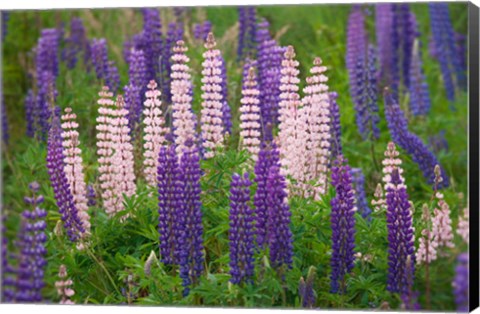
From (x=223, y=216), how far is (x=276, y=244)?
1.18 ft

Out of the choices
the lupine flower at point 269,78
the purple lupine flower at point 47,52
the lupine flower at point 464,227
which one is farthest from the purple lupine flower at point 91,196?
the lupine flower at point 464,227

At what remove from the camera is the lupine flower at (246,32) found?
757 cm

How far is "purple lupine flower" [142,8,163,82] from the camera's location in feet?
23.3

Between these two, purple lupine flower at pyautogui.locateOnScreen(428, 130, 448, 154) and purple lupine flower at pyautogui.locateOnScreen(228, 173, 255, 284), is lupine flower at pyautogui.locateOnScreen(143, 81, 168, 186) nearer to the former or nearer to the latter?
purple lupine flower at pyautogui.locateOnScreen(228, 173, 255, 284)

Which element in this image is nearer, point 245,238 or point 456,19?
point 245,238

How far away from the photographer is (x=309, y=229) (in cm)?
606

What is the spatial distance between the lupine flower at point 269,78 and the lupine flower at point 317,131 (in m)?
0.28

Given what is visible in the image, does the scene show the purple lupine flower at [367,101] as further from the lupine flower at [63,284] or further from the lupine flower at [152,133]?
the lupine flower at [63,284]

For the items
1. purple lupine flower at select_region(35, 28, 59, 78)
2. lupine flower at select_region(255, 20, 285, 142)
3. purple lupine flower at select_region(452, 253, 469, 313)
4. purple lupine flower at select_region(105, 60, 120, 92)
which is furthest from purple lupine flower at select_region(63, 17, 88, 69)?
purple lupine flower at select_region(452, 253, 469, 313)

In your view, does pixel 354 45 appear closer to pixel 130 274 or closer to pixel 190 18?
pixel 190 18

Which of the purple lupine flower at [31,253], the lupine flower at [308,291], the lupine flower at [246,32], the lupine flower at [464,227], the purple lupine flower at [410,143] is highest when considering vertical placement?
the lupine flower at [246,32]

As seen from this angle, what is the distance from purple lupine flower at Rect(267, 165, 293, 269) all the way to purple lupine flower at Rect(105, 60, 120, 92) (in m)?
1.90

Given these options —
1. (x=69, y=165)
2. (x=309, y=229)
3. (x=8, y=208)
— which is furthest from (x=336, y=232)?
(x=8, y=208)

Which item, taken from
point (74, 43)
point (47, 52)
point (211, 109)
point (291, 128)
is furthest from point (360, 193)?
point (74, 43)
